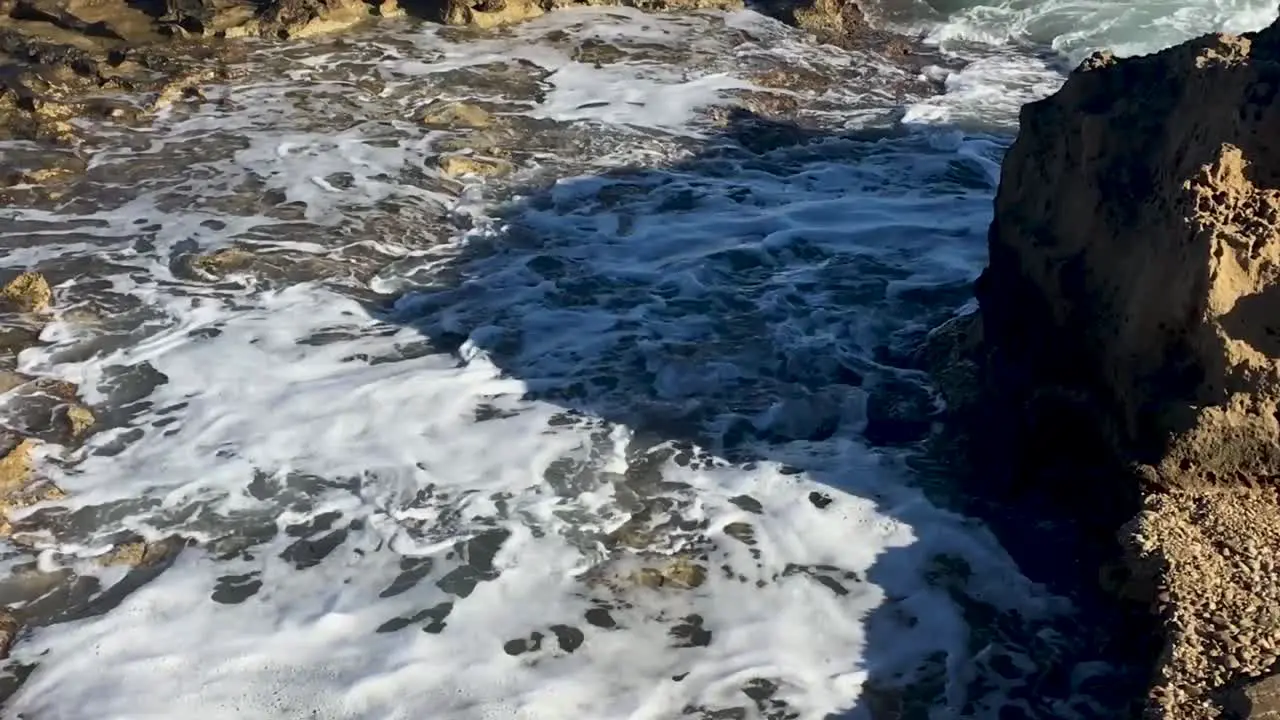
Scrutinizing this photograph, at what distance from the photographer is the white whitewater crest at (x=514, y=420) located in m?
4.87

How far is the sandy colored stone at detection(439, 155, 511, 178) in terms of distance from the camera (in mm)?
9516

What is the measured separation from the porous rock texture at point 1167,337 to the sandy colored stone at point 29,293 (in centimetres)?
514

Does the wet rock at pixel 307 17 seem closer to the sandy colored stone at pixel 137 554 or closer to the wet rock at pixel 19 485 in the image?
the wet rock at pixel 19 485

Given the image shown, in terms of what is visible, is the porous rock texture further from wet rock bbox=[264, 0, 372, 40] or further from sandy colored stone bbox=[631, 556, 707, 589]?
wet rock bbox=[264, 0, 372, 40]

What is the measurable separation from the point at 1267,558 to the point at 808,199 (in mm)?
5285

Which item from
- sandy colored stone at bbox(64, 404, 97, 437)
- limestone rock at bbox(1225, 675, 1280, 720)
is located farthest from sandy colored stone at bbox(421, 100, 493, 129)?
limestone rock at bbox(1225, 675, 1280, 720)

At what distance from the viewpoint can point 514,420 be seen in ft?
21.4

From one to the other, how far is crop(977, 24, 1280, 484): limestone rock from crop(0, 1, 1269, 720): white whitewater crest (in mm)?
809

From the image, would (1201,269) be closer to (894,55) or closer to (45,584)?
(45,584)

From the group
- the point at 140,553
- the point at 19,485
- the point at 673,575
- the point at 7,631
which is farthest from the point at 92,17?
the point at 673,575

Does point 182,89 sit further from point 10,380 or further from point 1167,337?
point 1167,337

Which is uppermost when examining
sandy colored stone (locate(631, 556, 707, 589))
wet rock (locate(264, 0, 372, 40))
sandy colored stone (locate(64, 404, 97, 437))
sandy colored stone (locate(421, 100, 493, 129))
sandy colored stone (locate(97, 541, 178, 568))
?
wet rock (locate(264, 0, 372, 40))

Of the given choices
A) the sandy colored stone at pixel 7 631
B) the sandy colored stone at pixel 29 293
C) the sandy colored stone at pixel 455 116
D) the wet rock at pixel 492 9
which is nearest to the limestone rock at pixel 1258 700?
the sandy colored stone at pixel 7 631

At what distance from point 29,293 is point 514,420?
3018 millimetres
